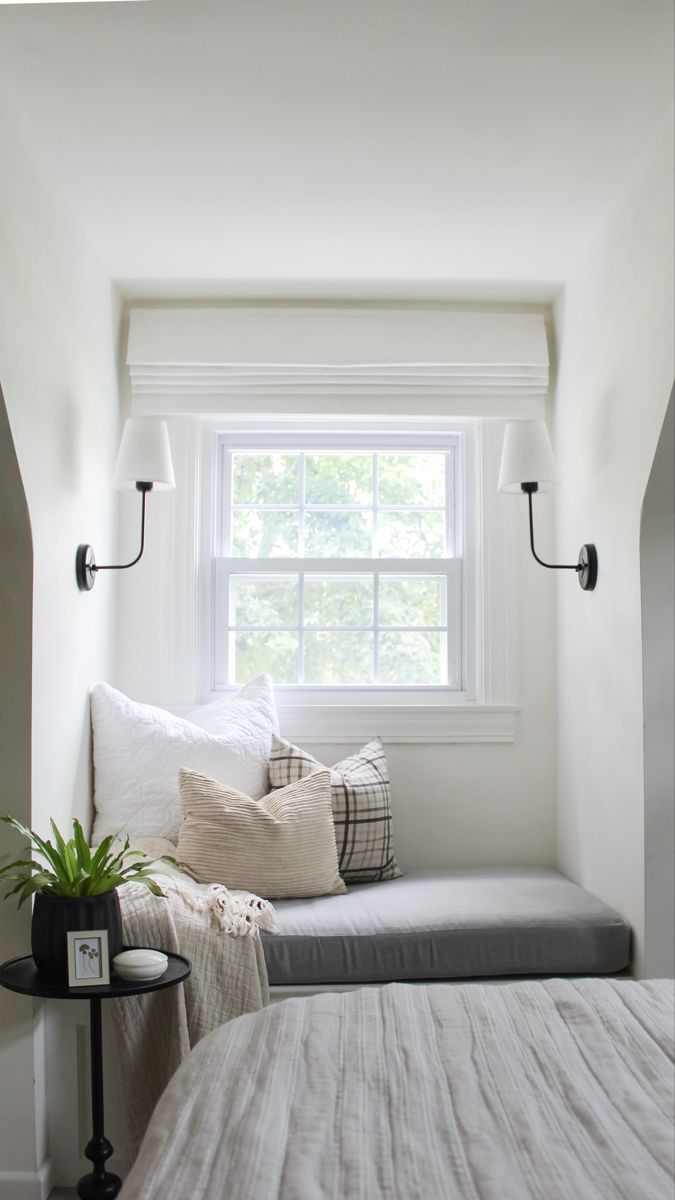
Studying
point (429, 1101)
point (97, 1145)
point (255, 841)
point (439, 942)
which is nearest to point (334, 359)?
point (255, 841)

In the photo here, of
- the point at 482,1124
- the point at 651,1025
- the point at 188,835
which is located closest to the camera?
the point at 482,1124

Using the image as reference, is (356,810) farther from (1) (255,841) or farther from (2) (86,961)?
(2) (86,961)

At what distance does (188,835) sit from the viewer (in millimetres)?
2934

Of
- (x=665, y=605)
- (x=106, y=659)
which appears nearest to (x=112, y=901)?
(x=106, y=659)

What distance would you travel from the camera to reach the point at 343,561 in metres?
3.77

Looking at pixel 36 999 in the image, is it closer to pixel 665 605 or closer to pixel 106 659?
pixel 106 659

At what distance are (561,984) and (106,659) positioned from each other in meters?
2.11

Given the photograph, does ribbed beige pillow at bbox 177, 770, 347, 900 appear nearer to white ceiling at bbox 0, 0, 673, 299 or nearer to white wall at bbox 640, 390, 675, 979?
white wall at bbox 640, 390, 675, 979

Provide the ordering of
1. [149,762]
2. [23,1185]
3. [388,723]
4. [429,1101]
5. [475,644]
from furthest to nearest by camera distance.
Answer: [475,644]
[388,723]
[149,762]
[23,1185]
[429,1101]

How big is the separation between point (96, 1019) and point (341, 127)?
2.18m

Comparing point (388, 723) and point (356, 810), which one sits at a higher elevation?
point (388, 723)

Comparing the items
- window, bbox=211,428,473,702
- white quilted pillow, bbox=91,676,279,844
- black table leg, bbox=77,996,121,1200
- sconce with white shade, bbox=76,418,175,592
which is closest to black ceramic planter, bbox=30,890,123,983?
black table leg, bbox=77,996,121,1200

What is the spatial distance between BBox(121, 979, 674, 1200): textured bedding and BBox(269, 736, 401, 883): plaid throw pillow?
57.6 inches

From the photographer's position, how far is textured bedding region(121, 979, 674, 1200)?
1.11 m
